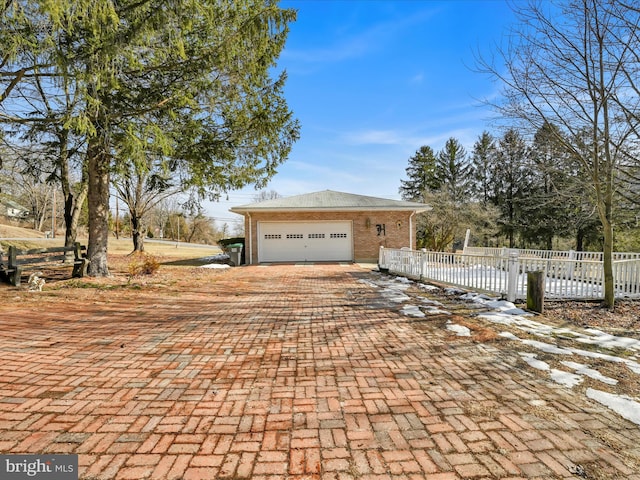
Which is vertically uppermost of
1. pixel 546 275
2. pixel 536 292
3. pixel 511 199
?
pixel 511 199

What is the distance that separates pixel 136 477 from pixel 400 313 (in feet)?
13.8

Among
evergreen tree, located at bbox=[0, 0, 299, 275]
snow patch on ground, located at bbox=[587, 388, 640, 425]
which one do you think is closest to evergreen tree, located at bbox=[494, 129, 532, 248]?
evergreen tree, located at bbox=[0, 0, 299, 275]

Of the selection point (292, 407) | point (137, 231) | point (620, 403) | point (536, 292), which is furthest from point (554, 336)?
point (137, 231)

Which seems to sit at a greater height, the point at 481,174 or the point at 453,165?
the point at 453,165

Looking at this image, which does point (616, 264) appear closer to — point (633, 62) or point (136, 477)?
point (633, 62)

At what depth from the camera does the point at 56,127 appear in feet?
25.0

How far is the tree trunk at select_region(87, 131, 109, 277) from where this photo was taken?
797 cm

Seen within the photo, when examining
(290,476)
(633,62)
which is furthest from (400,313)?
(633,62)

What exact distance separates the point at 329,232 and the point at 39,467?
1351 cm

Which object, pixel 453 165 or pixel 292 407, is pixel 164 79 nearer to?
pixel 292 407

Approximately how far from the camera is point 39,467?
1.73m

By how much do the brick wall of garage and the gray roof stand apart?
372mm

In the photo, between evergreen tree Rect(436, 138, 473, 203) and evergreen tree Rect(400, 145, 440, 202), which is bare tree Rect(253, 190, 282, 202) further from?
evergreen tree Rect(436, 138, 473, 203)

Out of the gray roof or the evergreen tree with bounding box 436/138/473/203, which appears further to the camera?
the evergreen tree with bounding box 436/138/473/203
